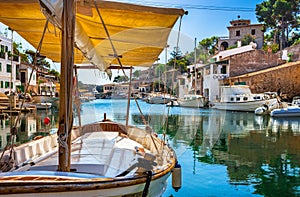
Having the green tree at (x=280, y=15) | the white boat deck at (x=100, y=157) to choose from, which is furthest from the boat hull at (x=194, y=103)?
the white boat deck at (x=100, y=157)

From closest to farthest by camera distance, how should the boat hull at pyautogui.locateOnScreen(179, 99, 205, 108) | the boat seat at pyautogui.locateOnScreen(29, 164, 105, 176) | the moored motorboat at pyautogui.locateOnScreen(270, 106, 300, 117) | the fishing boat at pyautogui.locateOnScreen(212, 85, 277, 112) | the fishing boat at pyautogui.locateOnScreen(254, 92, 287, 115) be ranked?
1. the boat seat at pyautogui.locateOnScreen(29, 164, 105, 176)
2. the moored motorboat at pyautogui.locateOnScreen(270, 106, 300, 117)
3. the fishing boat at pyautogui.locateOnScreen(254, 92, 287, 115)
4. the fishing boat at pyautogui.locateOnScreen(212, 85, 277, 112)
5. the boat hull at pyautogui.locateOnScreen(179, 99, 205, 108)

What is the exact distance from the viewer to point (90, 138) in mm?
6406

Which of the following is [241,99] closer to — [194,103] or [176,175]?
[194,103]

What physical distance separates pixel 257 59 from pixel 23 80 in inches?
1244

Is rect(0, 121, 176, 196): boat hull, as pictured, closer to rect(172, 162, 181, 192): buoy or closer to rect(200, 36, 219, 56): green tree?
rect(172, 162, 181, 192): buoy

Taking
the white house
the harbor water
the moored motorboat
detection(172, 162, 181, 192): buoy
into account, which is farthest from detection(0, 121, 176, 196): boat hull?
the white house

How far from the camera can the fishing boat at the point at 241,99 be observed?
2869 cm

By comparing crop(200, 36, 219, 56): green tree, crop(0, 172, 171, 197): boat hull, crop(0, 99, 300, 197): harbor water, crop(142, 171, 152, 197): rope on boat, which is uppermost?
crop(200, 36, 219, 56): green tree

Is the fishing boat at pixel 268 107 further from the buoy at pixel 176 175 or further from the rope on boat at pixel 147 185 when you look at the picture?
the rope on boat at pixel 147 185

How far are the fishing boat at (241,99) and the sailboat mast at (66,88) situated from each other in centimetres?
2684

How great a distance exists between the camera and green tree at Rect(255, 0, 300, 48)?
42906 millimetres

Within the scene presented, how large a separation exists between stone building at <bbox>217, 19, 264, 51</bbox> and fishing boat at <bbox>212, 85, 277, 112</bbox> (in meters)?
23.3

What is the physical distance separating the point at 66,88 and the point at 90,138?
112 inches

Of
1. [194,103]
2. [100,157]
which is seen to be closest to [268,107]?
[194,103]
